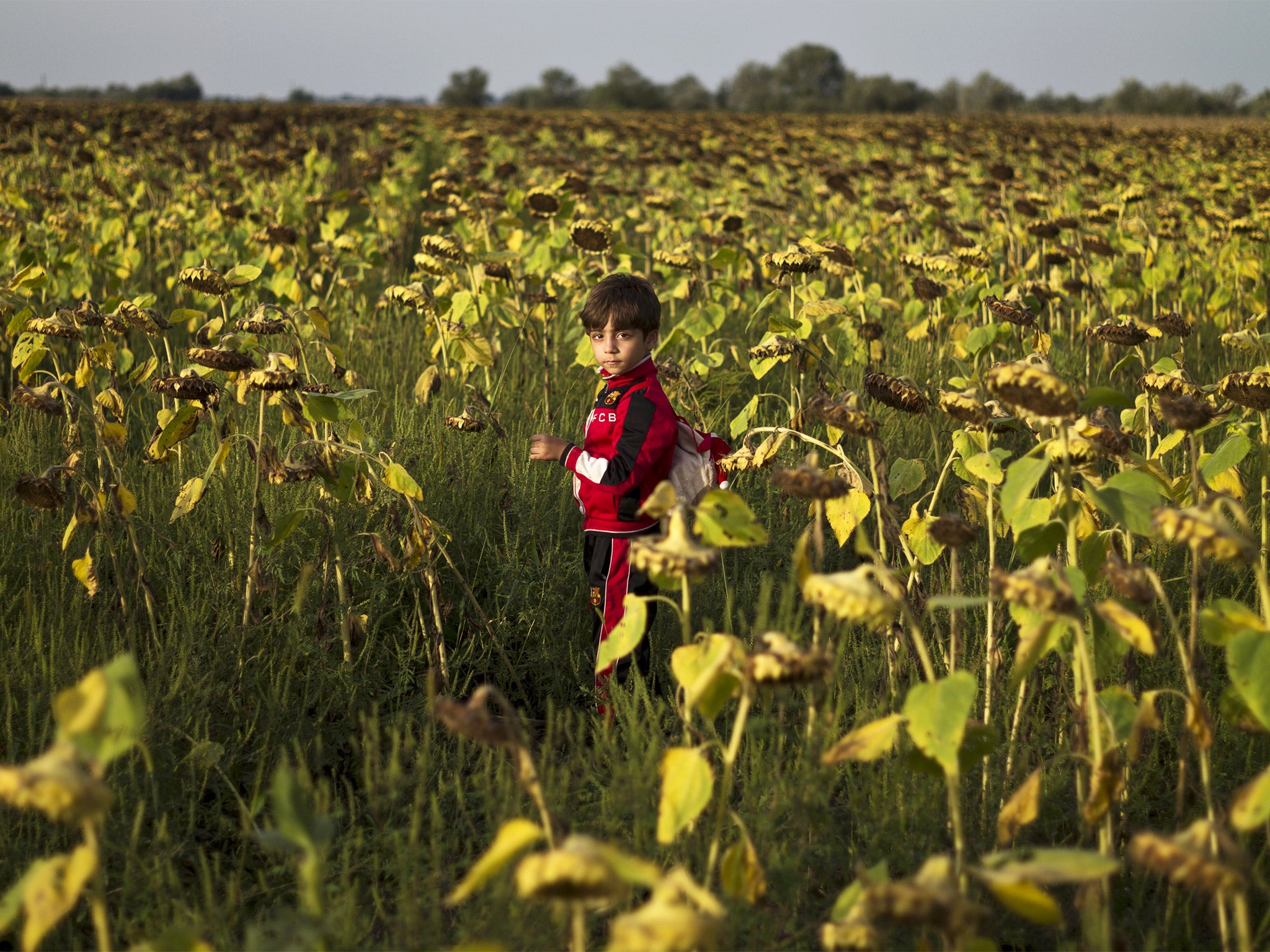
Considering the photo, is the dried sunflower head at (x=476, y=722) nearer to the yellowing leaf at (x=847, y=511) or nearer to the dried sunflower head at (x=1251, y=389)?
the yellowing leaf at (x=847, y=511)

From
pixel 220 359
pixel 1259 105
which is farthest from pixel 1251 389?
pixel 1259 105

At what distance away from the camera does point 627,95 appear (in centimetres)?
4750

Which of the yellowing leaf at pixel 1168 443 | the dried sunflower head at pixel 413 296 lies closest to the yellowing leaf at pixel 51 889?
the yellowing leaf at pixel 1168 443

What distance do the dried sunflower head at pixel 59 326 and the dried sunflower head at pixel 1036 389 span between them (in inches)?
77.4

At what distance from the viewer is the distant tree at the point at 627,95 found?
46875mm

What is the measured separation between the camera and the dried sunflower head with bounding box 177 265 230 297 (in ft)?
7.59

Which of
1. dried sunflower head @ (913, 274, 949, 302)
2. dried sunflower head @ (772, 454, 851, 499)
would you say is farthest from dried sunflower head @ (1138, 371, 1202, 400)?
dried sunflower head @ (913, 274, 949, 302)

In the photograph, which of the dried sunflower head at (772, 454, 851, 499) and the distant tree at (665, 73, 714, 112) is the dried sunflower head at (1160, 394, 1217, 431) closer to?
the dried sunflower head at (772, 454, 851, 499)

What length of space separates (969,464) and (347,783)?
1201mm

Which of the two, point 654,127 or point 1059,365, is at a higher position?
point 654,127

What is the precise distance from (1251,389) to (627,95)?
161 feet

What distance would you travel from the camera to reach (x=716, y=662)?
1.12 metres

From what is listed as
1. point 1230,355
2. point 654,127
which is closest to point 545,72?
point 654,127

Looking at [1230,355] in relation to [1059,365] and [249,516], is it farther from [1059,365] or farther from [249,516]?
[249,516]
